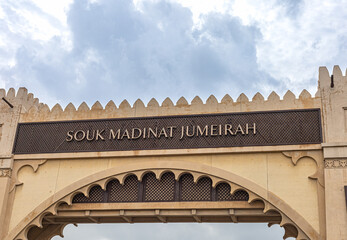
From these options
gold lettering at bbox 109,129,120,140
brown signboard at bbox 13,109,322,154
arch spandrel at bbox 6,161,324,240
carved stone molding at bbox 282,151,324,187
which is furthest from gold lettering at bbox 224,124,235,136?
gold lettering at bbox 109,129,120,140

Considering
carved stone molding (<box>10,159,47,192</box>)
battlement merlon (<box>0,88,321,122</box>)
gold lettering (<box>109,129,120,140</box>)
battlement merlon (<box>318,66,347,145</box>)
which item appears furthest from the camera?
carved stone molding (<box>10,159,47,192</box>)

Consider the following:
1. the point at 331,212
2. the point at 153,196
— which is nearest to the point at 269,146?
the point at 331,212

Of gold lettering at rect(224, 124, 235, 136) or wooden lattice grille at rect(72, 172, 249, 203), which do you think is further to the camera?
gold lettering at rect(224, 124, 235, 136)

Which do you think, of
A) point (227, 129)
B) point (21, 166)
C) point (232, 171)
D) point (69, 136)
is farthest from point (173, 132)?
point (21, 166)

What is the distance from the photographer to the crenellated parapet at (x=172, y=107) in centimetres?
1184

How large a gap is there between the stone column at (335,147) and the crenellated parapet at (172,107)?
36 cm

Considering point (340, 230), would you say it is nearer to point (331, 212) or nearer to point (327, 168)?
point (331, 212)

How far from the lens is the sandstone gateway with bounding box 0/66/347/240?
11.1 meters

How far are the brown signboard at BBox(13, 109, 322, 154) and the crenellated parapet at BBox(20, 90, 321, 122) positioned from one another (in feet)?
0.46

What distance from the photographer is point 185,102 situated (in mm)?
12484

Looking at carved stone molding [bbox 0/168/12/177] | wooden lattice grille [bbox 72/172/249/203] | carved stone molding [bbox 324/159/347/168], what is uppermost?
carved stone molding [bbox 324/159/347/168]

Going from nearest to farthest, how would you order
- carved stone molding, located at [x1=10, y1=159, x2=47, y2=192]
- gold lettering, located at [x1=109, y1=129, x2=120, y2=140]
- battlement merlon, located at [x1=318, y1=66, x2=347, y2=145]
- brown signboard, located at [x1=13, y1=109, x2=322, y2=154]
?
1. battlement merlon, located at [x1=318, y1=66, x2=347, y2=145]
2. brown signboard, located at [x1=13, y1=109, x2=322, y2=154]
3. gold lettering, located at [x1=109, y1=129, x2=120, y2=140]
4. carved stone molding, located at [x1=10, y1=159, x2=47, y2=192]

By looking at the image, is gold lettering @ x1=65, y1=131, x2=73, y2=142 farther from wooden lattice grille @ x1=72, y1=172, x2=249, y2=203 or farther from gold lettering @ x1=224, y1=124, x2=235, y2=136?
gold lettering @ x1=224, y1=124, x2=235, y2=136

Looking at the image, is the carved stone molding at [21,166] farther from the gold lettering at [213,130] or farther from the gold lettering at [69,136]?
the gold lettering at [213,130]
